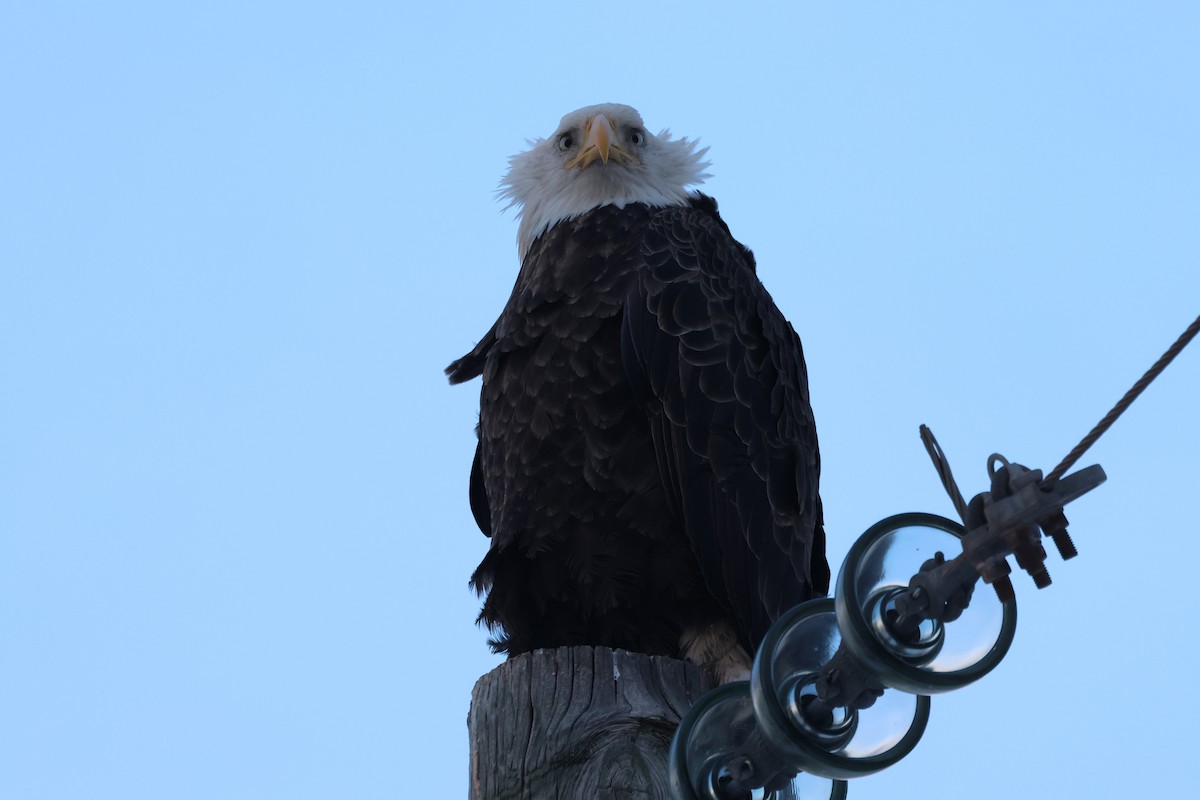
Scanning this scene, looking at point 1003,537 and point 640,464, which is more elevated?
point 640,464

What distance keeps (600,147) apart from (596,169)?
0.09 m

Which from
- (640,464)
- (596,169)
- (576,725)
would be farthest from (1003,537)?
(596,169)

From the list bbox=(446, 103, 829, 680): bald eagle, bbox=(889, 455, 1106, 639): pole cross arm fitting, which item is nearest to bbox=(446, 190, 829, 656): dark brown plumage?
bbox=(446, 103, 829, 680): bald eagle

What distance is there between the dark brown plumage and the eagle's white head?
68 centimetres

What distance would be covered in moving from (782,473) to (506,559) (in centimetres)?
91

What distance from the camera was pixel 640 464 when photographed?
4.71 m

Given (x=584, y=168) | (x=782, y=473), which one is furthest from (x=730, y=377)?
(x=584, y=168)

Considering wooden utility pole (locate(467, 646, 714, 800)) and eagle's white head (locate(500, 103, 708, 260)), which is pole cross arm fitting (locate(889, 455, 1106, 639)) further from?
eagle's white head (locate(500, 103, 708, 260))

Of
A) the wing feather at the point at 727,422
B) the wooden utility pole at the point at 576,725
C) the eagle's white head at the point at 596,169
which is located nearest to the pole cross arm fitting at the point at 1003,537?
the wooden utility pole at the point at 576,725

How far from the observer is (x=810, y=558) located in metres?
5.06

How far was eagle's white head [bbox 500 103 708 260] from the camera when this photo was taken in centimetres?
575

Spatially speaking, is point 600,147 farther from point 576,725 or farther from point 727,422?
point 576,725

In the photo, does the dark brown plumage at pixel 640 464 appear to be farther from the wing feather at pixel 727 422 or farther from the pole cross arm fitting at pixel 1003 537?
the pole cross arm fitting at pixel 1003 537

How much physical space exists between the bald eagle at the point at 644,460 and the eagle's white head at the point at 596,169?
0.58 meters
